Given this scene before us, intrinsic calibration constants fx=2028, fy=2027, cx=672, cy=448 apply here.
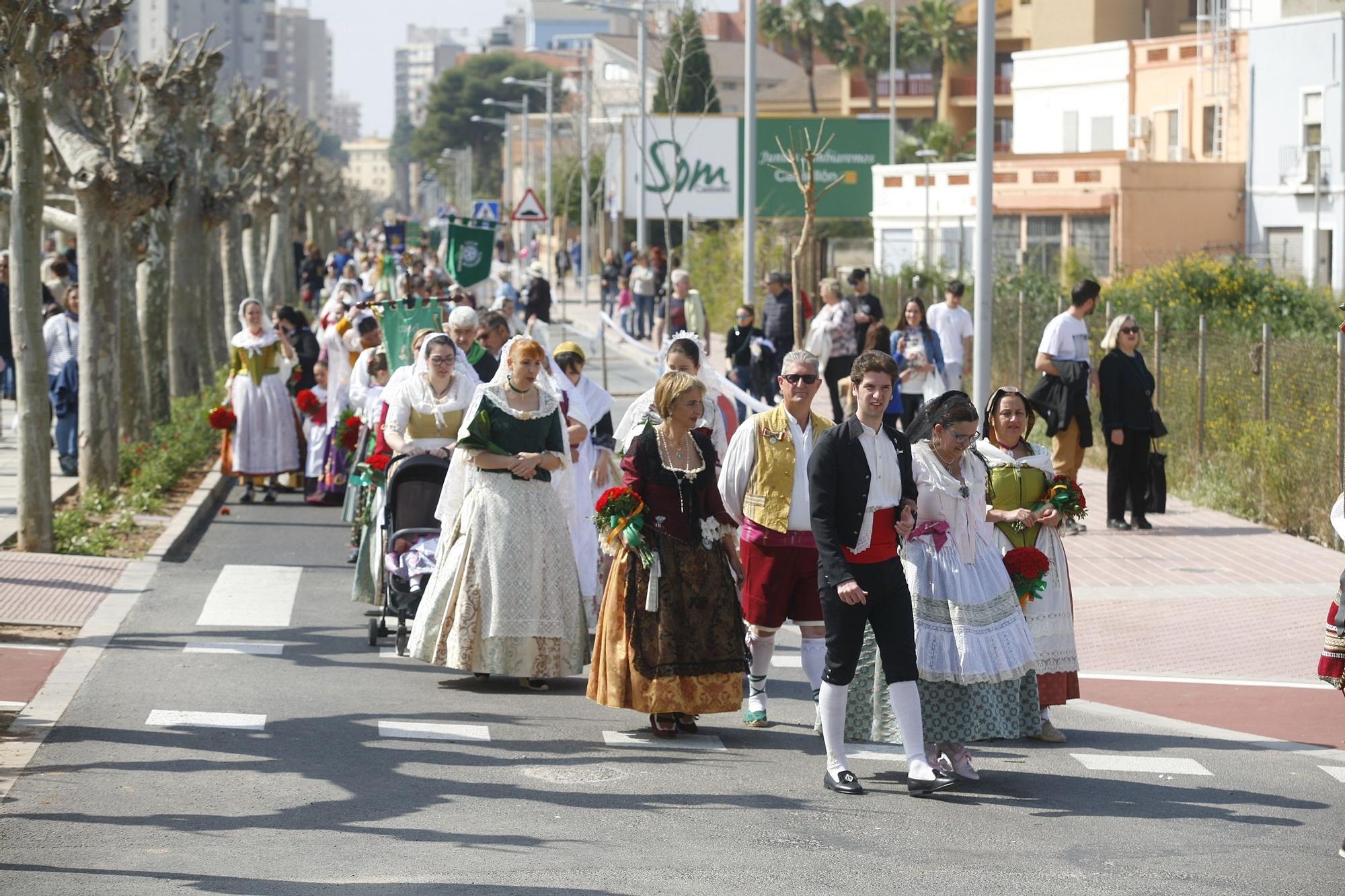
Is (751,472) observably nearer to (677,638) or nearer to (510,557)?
(677,638)

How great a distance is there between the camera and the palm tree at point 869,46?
101688 millimetres

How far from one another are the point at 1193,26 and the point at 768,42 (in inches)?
1645

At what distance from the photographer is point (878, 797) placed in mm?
8227

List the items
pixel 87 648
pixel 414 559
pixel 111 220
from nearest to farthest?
pixel 414 559
pixel 87 648
pixel 111 220

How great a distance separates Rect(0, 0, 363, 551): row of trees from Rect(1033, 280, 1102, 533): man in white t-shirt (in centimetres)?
764

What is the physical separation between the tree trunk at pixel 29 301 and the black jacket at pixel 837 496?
27.1 ft

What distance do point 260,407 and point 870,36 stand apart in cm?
8716

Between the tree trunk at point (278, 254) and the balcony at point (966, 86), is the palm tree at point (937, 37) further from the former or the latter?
the tree trunk at point (278, 254)

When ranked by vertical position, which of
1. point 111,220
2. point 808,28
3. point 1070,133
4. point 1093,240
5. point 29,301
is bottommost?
point 29,301

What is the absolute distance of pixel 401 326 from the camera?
15953mm

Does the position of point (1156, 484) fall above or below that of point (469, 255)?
below

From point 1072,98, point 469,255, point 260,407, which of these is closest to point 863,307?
point 469,255

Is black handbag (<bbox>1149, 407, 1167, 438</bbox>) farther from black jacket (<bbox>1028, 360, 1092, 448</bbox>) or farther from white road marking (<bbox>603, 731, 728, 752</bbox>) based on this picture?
white road marking (<bbox>603, 731, 728, 752</bbox>)

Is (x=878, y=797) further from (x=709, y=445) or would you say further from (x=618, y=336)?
(x=618, y=336)
